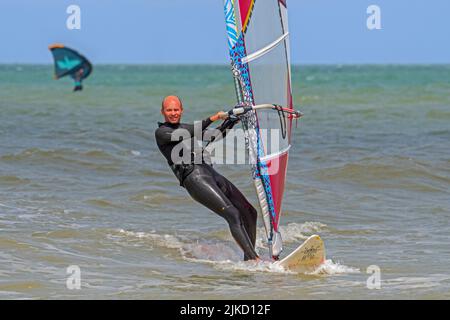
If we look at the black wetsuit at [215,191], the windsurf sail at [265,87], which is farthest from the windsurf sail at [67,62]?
the black wetsuit at [215,191]

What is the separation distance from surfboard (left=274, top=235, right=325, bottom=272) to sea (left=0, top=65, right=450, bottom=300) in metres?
0.09

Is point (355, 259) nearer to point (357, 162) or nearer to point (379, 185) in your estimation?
point (379, 185)

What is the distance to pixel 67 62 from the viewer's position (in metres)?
35.9

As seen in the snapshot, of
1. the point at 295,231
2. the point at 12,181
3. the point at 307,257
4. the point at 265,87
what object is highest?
the point at 265,87

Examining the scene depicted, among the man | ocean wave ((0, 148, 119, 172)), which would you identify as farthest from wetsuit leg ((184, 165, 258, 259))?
ocean wave ((0, 148, 119, 172))

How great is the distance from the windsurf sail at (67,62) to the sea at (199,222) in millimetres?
14864

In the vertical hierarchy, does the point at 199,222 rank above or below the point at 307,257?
below

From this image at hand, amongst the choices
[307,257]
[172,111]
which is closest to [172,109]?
[172,111]

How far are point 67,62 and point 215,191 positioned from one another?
95.9ft

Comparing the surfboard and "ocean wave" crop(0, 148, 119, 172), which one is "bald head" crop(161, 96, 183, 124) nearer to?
the surfboard

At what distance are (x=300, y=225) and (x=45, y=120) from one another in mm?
14698

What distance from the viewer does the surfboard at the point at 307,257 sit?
7.32 metres

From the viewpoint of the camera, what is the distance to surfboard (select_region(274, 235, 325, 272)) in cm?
732

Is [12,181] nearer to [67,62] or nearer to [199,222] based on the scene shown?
[199,222]
